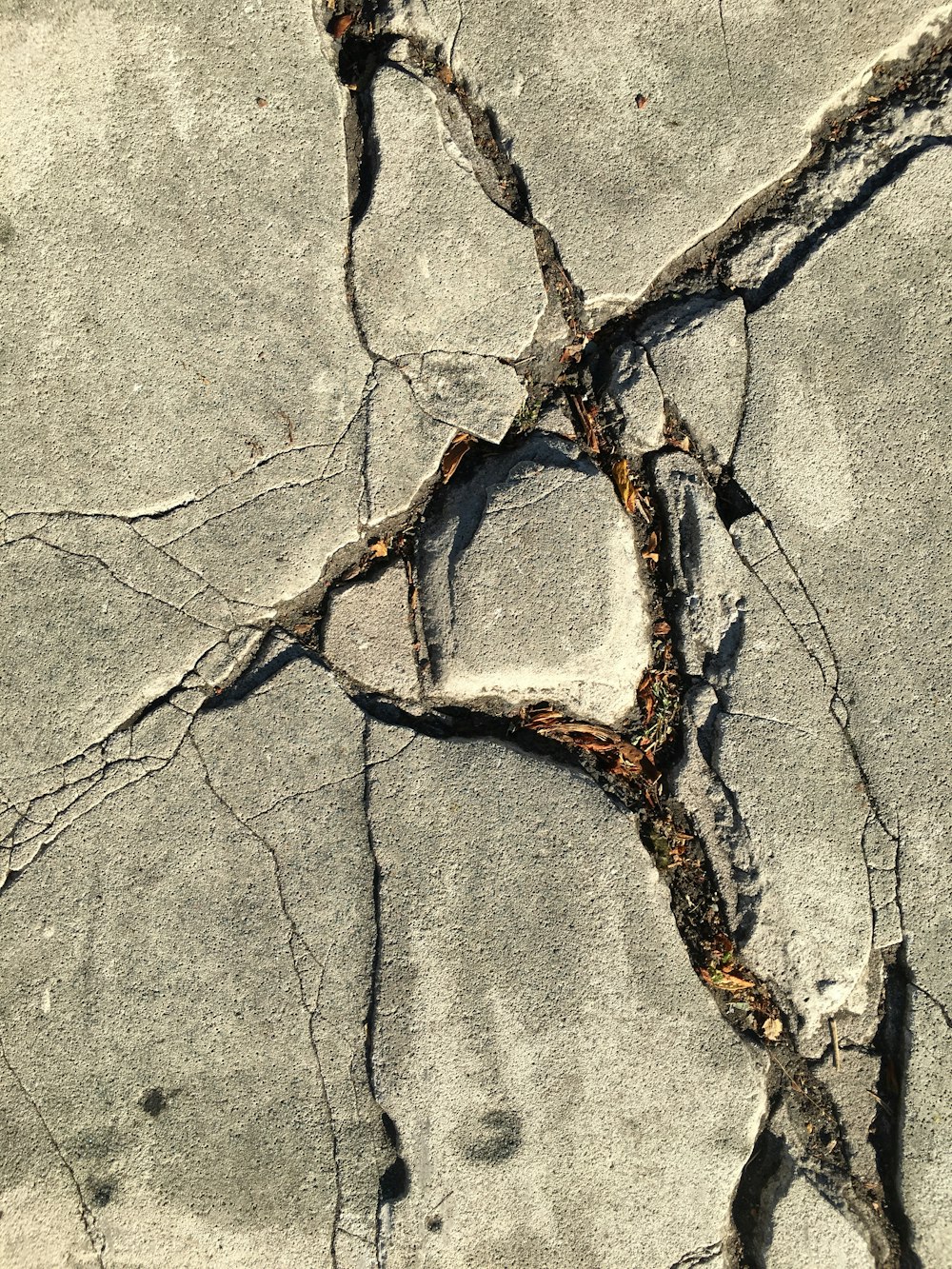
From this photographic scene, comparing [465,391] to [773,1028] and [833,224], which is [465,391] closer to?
[833,224]

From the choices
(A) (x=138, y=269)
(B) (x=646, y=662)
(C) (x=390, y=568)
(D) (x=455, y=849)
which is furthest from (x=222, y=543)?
(B) (x=646, y=662)

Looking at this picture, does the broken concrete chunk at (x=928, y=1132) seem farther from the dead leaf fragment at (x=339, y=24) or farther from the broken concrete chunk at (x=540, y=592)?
the dead leaf fragment at (x=339, y=24)

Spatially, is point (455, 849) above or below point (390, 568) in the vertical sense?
below

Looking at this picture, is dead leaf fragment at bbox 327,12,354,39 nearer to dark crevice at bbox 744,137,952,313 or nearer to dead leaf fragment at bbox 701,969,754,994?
dark crevice at bbox 744,137,952,313

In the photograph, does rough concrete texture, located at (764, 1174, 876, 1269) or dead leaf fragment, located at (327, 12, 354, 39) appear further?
dead leaf fragment, located at (327, 12, 354, 39)

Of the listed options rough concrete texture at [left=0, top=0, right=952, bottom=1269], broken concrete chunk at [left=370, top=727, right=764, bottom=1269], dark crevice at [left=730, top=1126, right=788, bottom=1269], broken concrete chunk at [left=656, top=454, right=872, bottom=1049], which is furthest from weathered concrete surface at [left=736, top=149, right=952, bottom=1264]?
dark crevice at [left=730, top=1126, right=788, bottom=1269]

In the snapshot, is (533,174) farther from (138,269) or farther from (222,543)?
(222,543)

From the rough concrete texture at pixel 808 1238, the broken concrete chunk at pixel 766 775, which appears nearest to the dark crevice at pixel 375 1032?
the broken concrete chunk at pixel 766 775
